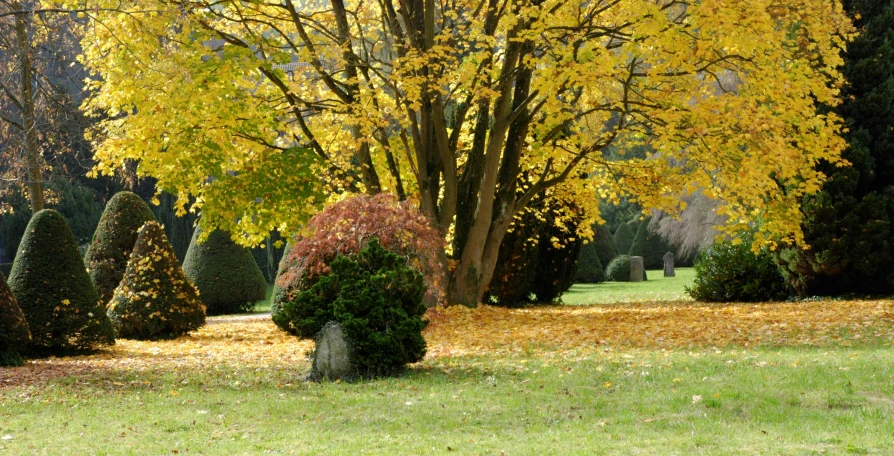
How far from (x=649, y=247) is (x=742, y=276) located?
19658 millimetres

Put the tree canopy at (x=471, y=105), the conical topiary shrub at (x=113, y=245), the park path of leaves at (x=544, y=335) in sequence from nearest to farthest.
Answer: the park path of leaves at (x=544, y=335), the tree canopy at (x=471, y=105), the conical topiary shrub at (x=113, y=245)

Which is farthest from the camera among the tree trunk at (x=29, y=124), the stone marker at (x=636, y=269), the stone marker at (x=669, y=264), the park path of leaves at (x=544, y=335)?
the stone marker at (x=669, y=264)

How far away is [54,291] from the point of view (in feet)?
37.4

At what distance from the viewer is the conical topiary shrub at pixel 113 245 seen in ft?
48.1

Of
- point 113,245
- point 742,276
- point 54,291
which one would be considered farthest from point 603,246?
point 54,291

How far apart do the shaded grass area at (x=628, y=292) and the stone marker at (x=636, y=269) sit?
392mm

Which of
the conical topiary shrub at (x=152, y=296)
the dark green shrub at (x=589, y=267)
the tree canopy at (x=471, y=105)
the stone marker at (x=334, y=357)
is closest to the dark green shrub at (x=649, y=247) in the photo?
the dark green shrub at (x=589, y=267)

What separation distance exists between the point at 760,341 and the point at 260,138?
797 cm

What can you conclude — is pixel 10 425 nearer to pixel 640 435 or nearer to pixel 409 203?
pixel 640 435

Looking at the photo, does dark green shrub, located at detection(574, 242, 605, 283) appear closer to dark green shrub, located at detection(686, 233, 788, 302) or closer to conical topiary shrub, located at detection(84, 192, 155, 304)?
dark green shrub, located at detection(686, 233, 788, 302)

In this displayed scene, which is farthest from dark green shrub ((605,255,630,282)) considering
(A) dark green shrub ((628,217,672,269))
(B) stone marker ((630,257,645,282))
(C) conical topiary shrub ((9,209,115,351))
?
(C) conical topiary shrub ((9,209,115,351))

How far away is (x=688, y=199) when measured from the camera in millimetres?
26938

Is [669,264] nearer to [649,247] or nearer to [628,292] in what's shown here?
[649,247]

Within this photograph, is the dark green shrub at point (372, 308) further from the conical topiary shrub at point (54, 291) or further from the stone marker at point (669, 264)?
the stone marker at point (669, 264)
